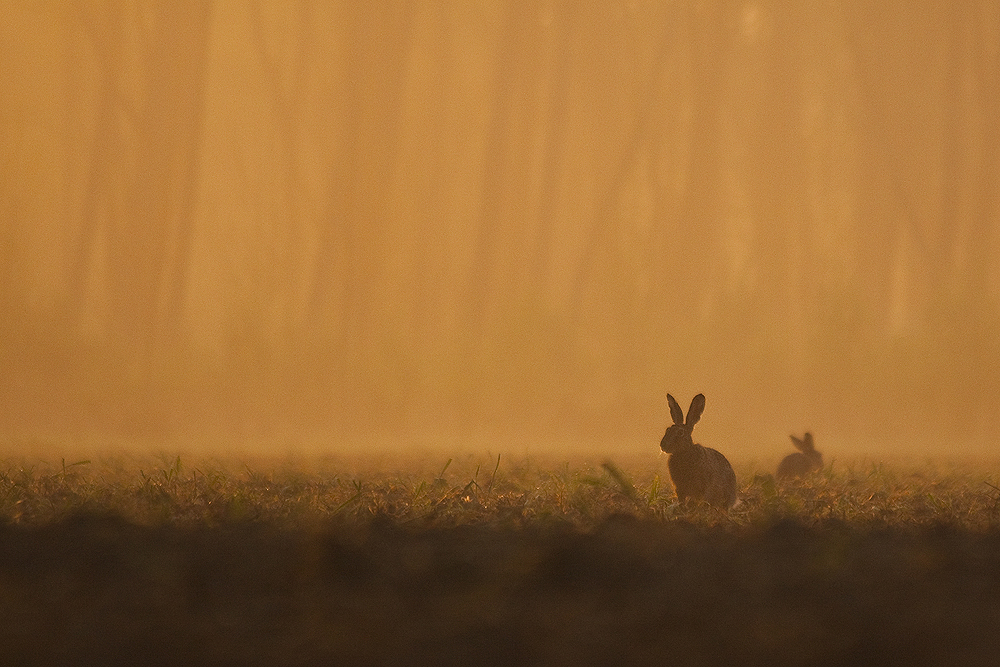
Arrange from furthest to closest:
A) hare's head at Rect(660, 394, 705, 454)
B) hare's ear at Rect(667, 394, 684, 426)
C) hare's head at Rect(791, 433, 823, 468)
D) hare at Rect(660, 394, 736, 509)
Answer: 1. hare's head at Rect(791, 433, 823, 468)
2. hare's ear at Rect(667, 394, 684, 426)
3. hare's head at Rect(660, 394, 705, 454)
4. hare at Rect(660, 394, 736, 509)

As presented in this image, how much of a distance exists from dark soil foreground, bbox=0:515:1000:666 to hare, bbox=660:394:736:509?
8.83ft

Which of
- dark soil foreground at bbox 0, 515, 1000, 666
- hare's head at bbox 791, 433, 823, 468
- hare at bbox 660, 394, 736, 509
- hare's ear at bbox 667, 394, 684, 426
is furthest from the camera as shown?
hare's head at bbox 791, 433, 823, 468

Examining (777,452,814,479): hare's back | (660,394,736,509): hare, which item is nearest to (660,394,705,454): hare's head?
(660,394,736,509): hare

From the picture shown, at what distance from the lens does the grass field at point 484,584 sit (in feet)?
12.1

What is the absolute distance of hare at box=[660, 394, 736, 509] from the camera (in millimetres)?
8547

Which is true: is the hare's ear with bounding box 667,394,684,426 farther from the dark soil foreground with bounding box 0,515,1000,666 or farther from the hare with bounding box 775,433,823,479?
the hare with bounding box 775,433,823,479

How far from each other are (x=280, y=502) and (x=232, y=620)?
3.23 metres

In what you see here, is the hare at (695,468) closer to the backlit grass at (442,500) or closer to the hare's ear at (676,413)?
the hare's ear at (676,413)

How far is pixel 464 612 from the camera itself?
4133mm

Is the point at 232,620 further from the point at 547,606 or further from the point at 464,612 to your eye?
the point at 547,606

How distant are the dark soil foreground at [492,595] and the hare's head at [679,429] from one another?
3119 millimetres

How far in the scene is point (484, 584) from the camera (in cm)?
457

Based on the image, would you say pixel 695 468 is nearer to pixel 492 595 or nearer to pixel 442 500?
pixel 442 500

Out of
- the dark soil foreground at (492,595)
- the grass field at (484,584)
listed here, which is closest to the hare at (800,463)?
the grass field at (484,584)
